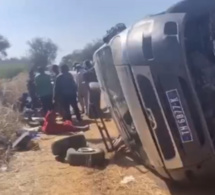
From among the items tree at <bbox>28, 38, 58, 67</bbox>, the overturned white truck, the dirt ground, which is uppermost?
the overturned white truck

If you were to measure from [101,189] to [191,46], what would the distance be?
85.3 inches

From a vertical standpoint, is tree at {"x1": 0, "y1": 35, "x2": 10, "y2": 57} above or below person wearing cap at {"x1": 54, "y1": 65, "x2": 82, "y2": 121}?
below

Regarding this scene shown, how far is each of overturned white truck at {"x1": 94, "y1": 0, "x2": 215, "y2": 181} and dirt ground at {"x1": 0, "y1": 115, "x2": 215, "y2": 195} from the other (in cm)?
74

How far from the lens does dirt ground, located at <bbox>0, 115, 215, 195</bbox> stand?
504cm

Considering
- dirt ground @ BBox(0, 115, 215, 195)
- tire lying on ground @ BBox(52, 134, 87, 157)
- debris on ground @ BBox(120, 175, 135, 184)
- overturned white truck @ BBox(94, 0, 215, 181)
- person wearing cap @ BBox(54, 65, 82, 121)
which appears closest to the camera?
overturned white truck @ BBox(94, 0, 215, 181)

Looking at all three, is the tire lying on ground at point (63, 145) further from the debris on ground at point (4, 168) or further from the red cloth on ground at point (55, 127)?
the red cloth on ground at point (55, 127)

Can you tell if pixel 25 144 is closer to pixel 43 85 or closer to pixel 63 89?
pixel 63 89

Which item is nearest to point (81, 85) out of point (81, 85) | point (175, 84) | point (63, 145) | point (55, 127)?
point (81, 85)

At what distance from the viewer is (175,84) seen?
3824 millimetres

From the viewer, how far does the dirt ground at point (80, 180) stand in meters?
5.04

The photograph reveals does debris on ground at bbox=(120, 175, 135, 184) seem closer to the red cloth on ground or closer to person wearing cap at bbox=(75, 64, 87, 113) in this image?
the red cloth on ground

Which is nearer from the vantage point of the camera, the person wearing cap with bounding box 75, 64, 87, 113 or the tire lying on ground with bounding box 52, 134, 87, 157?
the tire lying on ground with bounding box 52, 134, 87, 157

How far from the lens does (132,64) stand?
13.5ft

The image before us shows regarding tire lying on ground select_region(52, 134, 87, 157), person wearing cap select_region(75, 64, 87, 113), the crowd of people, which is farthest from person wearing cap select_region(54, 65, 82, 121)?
tire lying on ground select_region(52, 134, 87, 157)
